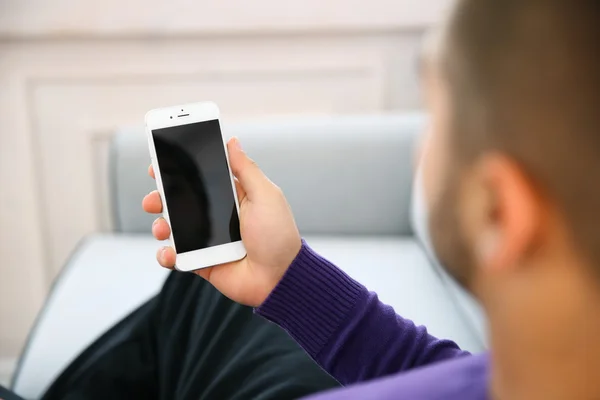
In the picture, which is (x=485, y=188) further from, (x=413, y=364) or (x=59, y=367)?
(x=59, y=367)

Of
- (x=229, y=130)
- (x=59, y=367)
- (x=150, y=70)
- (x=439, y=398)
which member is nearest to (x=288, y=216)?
(x=439, y=398)

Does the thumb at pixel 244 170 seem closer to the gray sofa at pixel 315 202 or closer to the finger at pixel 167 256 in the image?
the finger at pixel 167 256

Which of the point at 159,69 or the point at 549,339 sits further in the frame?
the point at 159,69

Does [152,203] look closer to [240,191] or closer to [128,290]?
[240,191]

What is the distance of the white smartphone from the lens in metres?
0.66

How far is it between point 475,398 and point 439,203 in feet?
0.45

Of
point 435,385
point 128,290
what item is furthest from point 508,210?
point 128,290

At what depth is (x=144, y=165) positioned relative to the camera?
3.68 feet

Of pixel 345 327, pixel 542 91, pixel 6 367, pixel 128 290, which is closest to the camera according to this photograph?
pixel 542 91

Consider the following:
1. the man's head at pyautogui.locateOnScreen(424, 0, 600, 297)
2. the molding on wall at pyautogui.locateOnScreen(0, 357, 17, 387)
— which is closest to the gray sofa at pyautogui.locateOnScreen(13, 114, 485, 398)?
the molding on wall at pyautogui.locateOnScreen(0, 357, 17, 387)

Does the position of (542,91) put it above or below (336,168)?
above

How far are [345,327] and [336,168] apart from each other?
1.73ft

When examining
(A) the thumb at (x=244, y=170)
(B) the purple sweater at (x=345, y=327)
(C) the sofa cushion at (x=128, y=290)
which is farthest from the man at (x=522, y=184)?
(C) the sofa cushion at (x=128, y=290)

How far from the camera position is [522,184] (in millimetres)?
303
